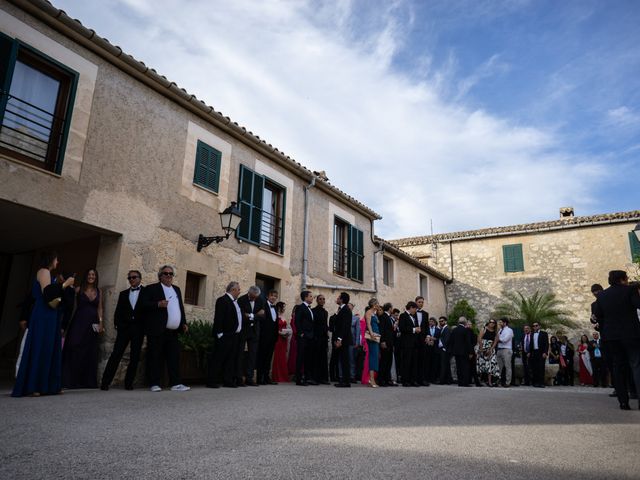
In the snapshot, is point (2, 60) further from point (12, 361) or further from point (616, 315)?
point (616, 315)

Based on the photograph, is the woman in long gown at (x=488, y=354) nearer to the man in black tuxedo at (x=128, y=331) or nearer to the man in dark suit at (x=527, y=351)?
the man in dark suit at (x=527, y=351)

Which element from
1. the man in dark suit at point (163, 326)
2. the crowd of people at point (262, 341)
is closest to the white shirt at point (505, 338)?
the crowd of people at point (262, 341)

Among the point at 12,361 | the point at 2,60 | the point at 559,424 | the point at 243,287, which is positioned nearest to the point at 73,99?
the point at 2,60

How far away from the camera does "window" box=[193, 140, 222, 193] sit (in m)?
9.84

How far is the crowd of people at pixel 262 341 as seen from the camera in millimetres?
5852

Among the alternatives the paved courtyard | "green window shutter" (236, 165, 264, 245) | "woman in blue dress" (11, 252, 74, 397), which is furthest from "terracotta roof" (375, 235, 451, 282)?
"woman in blue dress" (11, 252, 74, 397)

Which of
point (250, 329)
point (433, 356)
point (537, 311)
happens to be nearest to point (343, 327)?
point (250, 329)

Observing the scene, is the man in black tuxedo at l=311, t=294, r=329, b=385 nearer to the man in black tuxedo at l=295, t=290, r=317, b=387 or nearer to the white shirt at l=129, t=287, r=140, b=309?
the man in black tuxedo at l=295, t=290, r=317, b=387

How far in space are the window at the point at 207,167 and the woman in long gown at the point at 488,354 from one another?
7.66 metres

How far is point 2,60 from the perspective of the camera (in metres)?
6.81

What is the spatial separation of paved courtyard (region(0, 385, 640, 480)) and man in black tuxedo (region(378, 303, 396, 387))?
3813 millimetres

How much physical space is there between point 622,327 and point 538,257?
17.2 metres

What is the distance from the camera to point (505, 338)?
Answer: 12.1 meters

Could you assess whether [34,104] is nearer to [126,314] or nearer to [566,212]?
[126,314]
